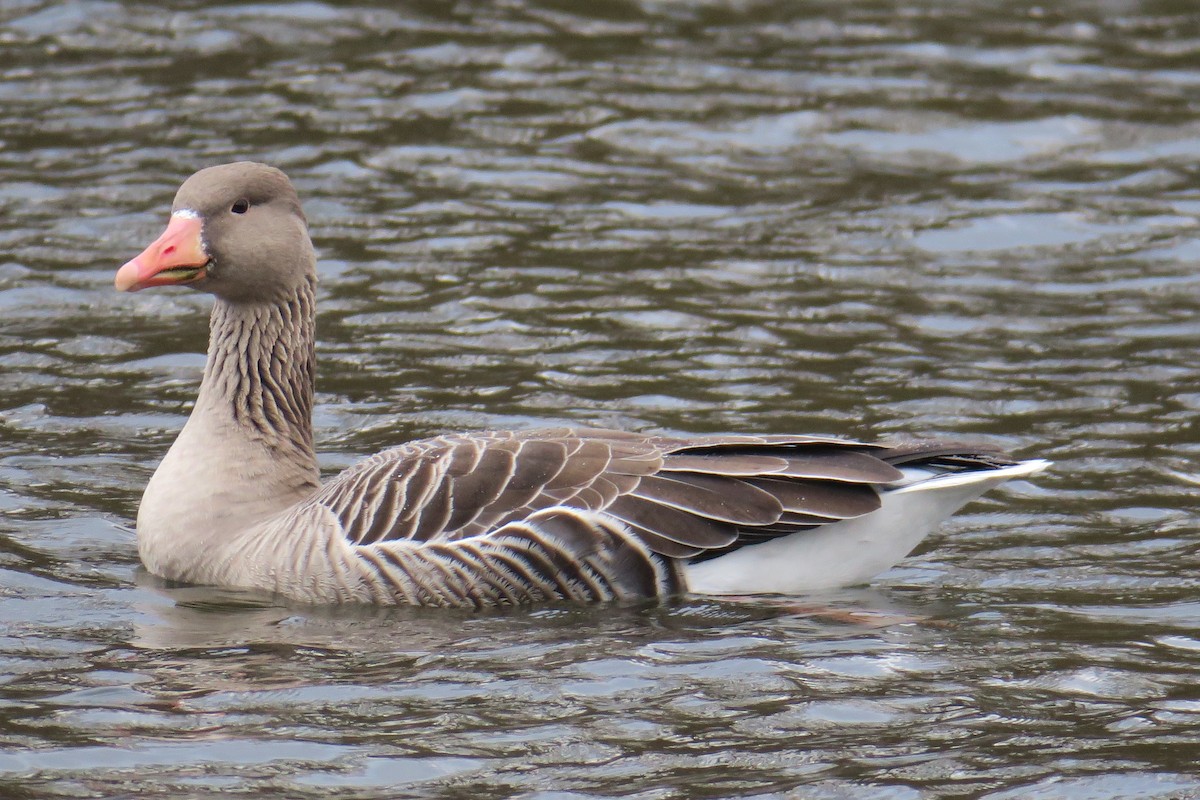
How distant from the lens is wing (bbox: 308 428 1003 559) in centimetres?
838

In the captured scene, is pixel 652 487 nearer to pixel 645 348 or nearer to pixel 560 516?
pixel 560 516

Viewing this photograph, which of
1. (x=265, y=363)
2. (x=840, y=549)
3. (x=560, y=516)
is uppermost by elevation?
(x=265, y=363)

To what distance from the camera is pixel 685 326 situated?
12320 millimetres

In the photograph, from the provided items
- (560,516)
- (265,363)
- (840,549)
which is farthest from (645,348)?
(560,516)

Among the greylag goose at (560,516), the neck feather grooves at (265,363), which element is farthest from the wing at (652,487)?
the neck feather grooves at (265,363)

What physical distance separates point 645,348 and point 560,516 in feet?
12.3

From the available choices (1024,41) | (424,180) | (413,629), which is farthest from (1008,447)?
(1024,41)

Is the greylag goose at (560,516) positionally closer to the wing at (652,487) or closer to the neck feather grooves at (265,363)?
the wing at (652,487)

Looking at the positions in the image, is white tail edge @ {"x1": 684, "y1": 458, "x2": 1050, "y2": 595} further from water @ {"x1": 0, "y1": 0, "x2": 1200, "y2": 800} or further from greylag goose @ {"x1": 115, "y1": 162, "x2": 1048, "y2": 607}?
water @ {"x1": 0, "y1": 0, "x2": 1200, "y2": 800}

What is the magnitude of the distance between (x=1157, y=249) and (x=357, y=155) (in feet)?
20.3

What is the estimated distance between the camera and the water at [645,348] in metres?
6.92

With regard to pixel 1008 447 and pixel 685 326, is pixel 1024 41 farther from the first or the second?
pixel 1008 447

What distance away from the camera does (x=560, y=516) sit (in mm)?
8344

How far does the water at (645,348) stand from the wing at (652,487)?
38cm
